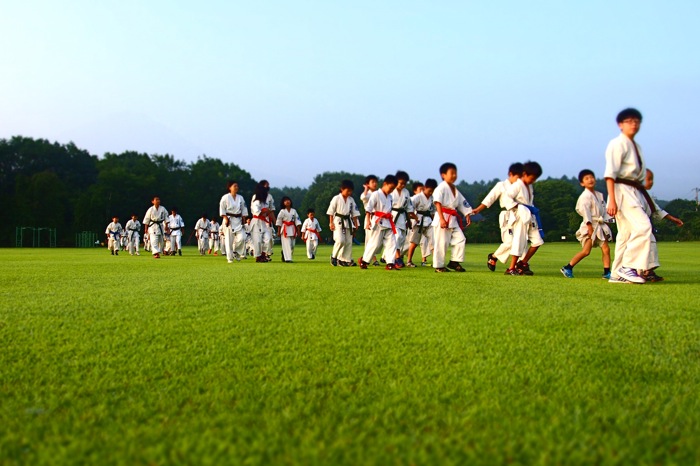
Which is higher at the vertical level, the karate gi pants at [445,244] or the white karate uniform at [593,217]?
the white karate uniform at [593,217]

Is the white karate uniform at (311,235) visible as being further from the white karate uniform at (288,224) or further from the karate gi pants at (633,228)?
the karate gi pants at (633,228)

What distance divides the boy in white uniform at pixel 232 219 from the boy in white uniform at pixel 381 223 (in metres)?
5.12

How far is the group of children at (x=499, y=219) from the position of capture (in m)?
7.57

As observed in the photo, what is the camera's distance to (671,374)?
2883mm

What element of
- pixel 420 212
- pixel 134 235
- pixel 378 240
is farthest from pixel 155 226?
pixel 378 240

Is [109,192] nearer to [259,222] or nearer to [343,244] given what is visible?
[259,222]

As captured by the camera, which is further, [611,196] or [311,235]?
[311,235]

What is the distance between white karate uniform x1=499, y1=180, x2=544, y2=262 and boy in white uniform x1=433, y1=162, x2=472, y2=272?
101 cm

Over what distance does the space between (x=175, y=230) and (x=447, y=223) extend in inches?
648

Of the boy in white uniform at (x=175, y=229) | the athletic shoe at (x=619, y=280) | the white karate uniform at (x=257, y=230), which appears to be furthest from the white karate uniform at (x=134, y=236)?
the athletic shoe at (x=619, y=280)

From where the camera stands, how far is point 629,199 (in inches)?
298

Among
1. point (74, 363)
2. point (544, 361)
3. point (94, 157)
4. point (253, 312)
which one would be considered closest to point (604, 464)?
point (544, 361)

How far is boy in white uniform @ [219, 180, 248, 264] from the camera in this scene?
1574 cm

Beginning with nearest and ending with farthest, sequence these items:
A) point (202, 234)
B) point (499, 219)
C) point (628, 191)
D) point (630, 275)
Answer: point (630, 275)
point (628, 191)
point (499, 219)
point (202, 234)
